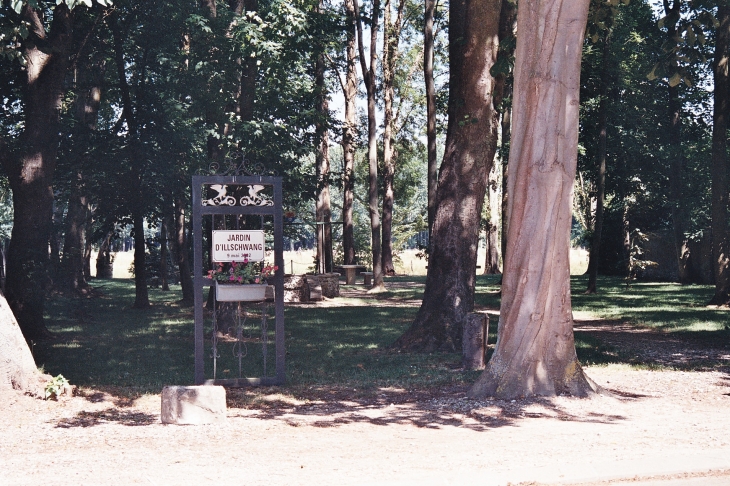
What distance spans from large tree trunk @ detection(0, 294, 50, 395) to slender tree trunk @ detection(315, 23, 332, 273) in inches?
456

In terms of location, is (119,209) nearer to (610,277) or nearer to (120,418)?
(120,418)

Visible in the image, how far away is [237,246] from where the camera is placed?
35.3ft

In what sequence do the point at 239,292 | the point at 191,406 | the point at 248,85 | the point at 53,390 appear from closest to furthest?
the point at 191,406 < the point at 53,390 < the point at 239,292 < the point at 248,85

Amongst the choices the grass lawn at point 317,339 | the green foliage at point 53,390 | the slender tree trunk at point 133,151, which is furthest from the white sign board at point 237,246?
the slender tree trunk at point 133,151

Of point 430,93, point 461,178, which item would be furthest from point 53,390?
point 430,93

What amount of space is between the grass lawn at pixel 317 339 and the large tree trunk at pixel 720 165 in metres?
1.09

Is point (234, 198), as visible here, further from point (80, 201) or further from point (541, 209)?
point (80, 201)

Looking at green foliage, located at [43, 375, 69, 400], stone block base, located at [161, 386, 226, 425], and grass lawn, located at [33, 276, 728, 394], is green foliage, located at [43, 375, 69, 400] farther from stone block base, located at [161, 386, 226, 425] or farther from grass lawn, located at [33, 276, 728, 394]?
stone block base, located at [161, 386, 226, 425]

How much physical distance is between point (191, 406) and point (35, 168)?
28.3 ft

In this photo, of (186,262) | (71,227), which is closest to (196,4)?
(186,262)

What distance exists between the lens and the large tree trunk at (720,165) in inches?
894

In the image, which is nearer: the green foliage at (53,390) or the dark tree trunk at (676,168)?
the green foliage at (53,390)

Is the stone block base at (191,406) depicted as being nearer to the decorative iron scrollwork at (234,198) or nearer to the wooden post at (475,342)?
the decorative iron scrollwork at (234,198)

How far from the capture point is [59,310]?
23.9m
